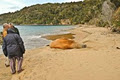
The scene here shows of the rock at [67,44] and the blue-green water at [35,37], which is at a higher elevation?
the rock at [67,44]

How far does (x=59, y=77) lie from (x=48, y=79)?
14.6 inches

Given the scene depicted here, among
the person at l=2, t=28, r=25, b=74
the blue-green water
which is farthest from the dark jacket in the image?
the blue-green water

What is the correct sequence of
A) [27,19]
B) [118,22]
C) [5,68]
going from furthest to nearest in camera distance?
[27,19]
[118,22]
[5,68]

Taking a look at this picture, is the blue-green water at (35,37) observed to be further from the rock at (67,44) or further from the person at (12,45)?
the person at (12,45)

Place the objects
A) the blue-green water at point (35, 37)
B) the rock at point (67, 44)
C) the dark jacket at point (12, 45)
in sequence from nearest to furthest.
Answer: the dark jacket at point (12, 45), the rock at point (67, 44), the blue-green water at point (35, 37)

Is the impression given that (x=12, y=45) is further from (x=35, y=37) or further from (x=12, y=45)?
(x=35, y=37)

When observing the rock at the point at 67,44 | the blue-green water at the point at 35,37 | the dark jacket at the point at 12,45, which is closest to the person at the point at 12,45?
the dark jacket at the point at 12,45

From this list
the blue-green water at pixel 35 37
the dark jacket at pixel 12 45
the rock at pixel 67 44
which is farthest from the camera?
the blue-green water at pixel 35 37

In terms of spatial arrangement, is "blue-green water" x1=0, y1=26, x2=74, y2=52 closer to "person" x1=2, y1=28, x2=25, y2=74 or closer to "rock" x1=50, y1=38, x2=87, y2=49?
"rock" x1=50, y1=38, x2=87, y2=49

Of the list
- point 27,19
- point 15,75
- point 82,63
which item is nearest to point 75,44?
point 82,63

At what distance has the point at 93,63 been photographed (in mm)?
8023

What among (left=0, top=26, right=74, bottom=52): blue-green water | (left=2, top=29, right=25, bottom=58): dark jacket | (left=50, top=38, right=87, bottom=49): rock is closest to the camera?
(left=2, top=29, right=25, bottom=58): dark jacket

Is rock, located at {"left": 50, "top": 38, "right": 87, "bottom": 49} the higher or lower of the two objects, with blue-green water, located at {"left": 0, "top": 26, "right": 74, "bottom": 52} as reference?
higher

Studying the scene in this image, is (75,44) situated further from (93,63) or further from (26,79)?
(26,79)
